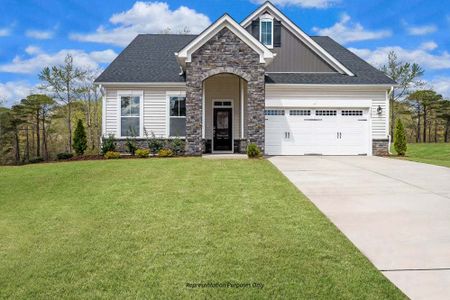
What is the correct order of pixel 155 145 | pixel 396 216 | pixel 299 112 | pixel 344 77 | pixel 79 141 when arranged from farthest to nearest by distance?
pixel 344 77 → pixel 299 112 → pixel 155 145 → pixel 79 141 → pixel 396 216

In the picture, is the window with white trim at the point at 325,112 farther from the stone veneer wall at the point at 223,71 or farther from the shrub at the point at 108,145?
the shrub at the point at 108,145

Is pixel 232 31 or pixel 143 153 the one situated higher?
pixel 232 31

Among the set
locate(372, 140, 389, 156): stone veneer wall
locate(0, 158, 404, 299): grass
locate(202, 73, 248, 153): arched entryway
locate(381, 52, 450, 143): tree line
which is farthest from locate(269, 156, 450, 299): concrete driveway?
locate(381, 52, 450, 143): tree line

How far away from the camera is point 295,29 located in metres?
18.9

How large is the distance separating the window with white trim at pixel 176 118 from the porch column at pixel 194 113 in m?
1.93

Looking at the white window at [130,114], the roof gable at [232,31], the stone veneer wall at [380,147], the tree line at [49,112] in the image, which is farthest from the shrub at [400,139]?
the tree line at [49,112]

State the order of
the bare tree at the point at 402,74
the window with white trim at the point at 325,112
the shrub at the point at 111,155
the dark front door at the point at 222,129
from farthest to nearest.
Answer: the bare tree at the point at 402,74 → the dark front door at the point at 222,129 → the window with white trim at the point at 325,112 → the shrub at the point at 111,155

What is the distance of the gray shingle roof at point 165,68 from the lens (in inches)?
704

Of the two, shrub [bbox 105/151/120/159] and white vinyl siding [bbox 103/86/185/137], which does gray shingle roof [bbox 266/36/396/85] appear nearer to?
white vinyl siding [bbox 103/86/185/137]

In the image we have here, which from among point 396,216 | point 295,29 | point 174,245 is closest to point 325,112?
point 295,29

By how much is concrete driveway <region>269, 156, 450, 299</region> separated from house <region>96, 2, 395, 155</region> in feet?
19.5

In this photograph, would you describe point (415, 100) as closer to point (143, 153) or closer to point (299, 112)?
point (299, 112)

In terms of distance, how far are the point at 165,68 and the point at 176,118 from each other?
294cm

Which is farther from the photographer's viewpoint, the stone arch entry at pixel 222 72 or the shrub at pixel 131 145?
the shrub at pixel 131 145
